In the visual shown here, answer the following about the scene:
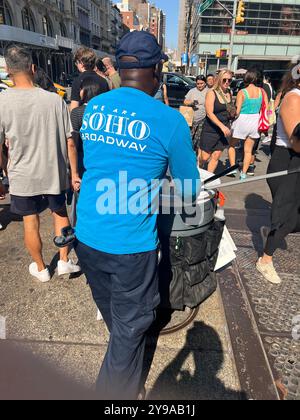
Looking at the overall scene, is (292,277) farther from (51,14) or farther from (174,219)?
(51,14)

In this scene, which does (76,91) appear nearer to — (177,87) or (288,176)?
(288,176)

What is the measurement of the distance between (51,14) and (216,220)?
5515cm

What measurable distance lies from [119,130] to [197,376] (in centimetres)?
173

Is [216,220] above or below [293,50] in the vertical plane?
below

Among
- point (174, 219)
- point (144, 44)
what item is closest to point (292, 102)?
point (174, 219)

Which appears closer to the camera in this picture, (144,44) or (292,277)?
(144,44)

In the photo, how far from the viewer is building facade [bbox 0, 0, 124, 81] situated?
34500 millimetres

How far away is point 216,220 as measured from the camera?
7.75 feet

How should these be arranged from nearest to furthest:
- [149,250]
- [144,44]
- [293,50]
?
[144,44] < [149,250] < [293,50]

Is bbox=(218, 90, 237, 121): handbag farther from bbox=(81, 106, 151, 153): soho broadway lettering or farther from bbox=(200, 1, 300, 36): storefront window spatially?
bbox=(200, 1, 300, 36): storefront window

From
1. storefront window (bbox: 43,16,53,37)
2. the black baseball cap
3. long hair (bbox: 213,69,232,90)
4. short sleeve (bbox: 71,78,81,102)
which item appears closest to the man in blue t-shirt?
the black baseball cap

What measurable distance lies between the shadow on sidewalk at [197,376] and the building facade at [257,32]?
45455mm

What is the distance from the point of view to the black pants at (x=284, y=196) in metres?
2.87

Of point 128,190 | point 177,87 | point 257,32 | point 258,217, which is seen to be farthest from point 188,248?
point 257,32
